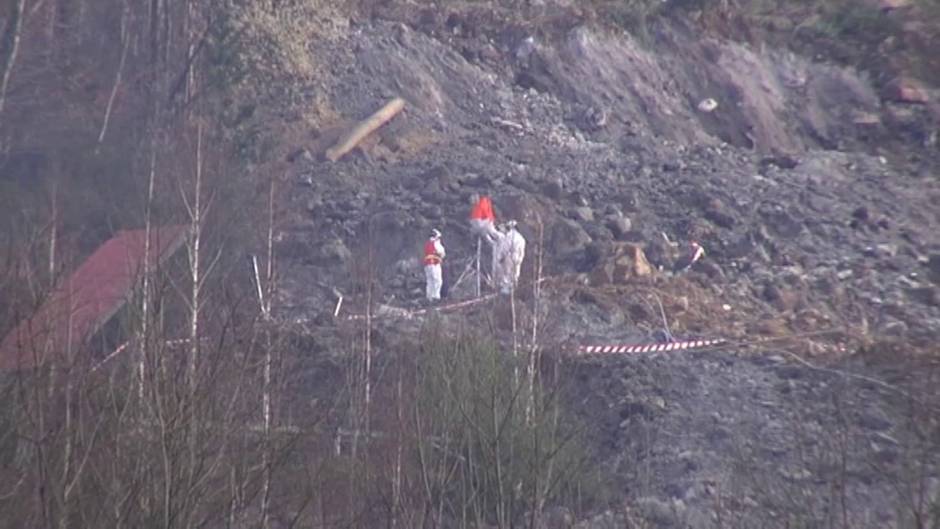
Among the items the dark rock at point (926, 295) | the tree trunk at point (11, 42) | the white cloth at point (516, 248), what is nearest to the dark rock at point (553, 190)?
the white cloth at point (516, 248)

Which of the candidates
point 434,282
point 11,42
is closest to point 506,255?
point 434,282

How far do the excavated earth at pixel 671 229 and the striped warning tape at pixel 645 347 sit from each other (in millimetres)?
229

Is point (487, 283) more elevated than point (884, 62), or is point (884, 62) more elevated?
point (884, 62)

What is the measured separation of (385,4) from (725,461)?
59.5 feet

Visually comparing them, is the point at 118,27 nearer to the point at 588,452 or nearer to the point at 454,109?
the point at 454,109

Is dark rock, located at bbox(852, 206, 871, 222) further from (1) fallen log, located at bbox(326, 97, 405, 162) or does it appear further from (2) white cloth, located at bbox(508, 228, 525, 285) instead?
(1) fallen log, located at bbox(326, 97, 405, 162)

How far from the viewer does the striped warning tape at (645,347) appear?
17906 mm

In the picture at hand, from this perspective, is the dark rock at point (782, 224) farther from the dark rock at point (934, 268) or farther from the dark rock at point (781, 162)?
the dark rock at point (781, 162)

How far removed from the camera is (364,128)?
2655 cm

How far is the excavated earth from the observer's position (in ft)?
48.2

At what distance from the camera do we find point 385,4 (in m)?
31.5

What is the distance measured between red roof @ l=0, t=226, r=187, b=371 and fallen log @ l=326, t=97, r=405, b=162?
6991 millimetres

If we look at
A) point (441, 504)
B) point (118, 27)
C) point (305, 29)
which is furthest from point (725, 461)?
point (118, 27)

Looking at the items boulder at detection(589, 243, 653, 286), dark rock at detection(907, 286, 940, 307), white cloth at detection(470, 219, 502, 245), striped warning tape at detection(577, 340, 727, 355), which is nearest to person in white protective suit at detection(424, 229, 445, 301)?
white cloth at detection(470, 219, 502, 245)
